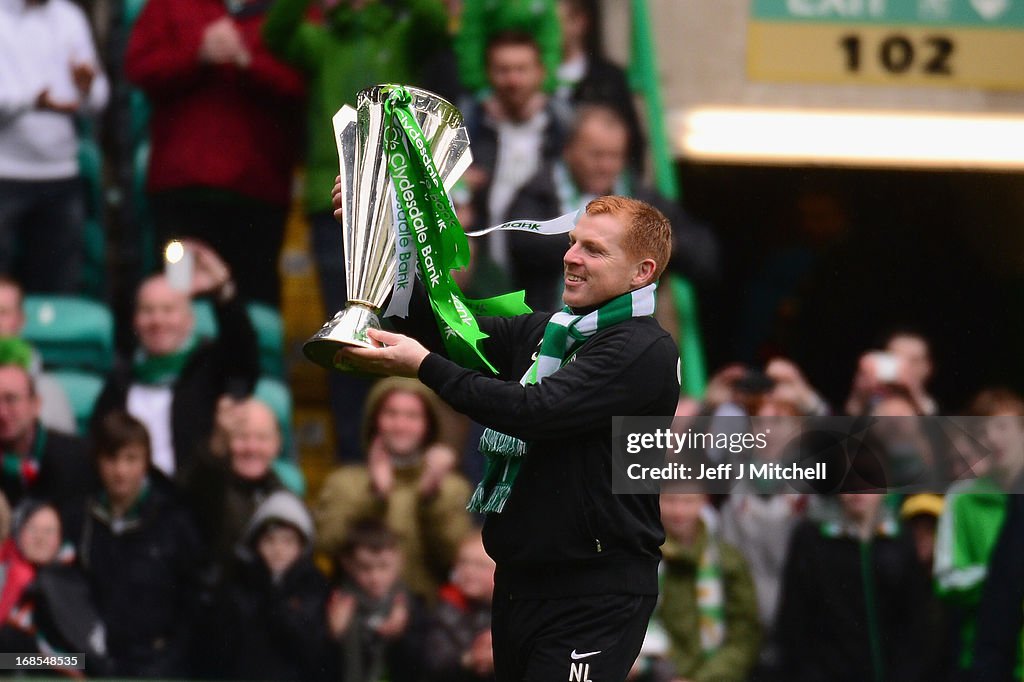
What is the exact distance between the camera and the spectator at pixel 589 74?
652cm

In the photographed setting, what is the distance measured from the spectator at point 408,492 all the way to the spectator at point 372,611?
1.8 inches

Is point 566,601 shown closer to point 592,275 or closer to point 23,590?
point 592,275

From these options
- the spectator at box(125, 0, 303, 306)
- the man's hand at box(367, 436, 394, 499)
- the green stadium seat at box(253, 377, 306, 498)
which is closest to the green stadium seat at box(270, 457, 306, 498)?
the green stadium seat at box(253, 377, 306, 498)

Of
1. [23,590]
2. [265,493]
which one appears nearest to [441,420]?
[265,493]

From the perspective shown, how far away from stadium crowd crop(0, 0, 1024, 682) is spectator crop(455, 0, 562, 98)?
0.01 meters

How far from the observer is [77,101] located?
6629mm

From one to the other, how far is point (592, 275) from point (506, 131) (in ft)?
9.16

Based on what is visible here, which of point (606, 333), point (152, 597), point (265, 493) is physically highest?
point (606, 333)

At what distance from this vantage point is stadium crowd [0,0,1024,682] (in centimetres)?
618

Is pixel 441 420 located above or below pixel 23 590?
above

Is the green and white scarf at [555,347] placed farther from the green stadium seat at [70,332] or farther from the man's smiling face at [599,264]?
the green stadium seat at [70,332]

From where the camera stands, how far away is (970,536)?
6344 mm

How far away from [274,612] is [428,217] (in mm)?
2724

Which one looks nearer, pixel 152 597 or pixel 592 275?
pixel 592 275
